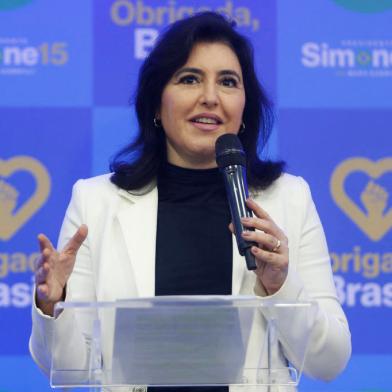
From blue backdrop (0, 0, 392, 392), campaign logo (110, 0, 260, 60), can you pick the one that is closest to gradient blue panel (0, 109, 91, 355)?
blue backdrop (0, 0, 392, 392)

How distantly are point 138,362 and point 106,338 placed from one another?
0.06 meters

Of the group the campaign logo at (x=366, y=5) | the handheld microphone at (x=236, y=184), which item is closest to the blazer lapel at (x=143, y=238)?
the handheld microphone at (x=236, y=184)

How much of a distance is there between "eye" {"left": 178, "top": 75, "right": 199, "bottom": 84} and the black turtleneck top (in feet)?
0.68

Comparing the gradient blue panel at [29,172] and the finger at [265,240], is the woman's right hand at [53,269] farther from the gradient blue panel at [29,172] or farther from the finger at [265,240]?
the gradient blue panel at [29,172]

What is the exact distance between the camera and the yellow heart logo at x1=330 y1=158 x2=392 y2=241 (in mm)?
2615

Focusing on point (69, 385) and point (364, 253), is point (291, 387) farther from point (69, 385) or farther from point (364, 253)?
point (364, 253)

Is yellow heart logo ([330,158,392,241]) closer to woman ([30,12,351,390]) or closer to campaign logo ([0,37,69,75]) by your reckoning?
woman ([30,12,351,390])

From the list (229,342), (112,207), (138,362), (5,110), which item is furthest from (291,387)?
(5,110)

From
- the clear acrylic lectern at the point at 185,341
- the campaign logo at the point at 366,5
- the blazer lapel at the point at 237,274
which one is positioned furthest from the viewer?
the campaign logo at the point at 366,5

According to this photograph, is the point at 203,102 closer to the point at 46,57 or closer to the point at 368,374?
the point at 46,57

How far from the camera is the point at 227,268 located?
1.89 metres

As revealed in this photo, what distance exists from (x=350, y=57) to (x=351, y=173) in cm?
35

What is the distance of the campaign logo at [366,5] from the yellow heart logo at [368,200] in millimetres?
458

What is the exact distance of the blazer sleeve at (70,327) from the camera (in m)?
1.49
